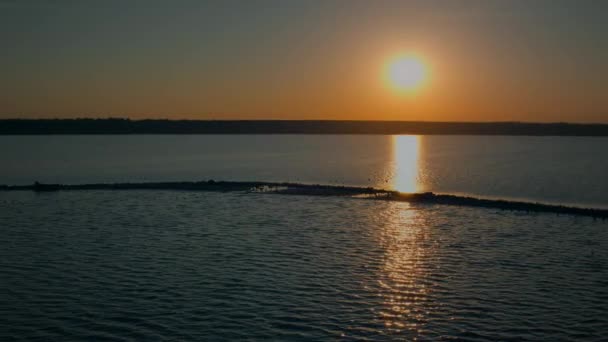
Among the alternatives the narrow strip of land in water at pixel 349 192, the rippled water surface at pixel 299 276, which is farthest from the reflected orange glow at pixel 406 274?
the narrow strip of land in water at pixel 349 192

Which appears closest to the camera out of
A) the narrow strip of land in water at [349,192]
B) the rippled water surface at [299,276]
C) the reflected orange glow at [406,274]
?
the rippled water surface at [299,276]

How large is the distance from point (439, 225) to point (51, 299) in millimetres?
27866

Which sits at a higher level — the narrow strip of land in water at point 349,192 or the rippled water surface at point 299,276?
the narrow strip of land in water at point 349,192

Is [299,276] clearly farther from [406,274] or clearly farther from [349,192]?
[349,192]

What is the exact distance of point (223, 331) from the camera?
723 inches

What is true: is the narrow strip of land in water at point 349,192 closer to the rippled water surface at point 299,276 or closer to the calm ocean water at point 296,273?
the calm ocean water at point 296,273

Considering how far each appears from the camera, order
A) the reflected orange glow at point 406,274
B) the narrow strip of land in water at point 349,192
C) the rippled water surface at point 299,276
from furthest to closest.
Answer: the narrow strip of land in water at point 349,192
the reflected orange glow at point 406,274
the rippled water surface at point 299,276

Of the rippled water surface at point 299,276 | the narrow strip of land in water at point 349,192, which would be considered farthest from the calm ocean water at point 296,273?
the narrow strip of land in water at point 349,192

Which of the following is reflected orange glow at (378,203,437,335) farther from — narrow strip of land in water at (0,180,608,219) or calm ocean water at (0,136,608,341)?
narrow strip of land in water at (0,180,608,219)

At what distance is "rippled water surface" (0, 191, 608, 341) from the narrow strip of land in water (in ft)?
14.8

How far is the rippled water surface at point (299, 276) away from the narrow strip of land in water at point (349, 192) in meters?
4.50

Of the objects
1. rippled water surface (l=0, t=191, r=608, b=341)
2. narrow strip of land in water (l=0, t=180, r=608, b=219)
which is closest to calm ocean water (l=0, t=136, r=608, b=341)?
rippled water surface (l=0, t=191, r=608, b=341)

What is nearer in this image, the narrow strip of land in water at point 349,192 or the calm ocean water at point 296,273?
the calm ocean water at point 296,273

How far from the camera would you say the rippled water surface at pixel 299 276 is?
1892cm
